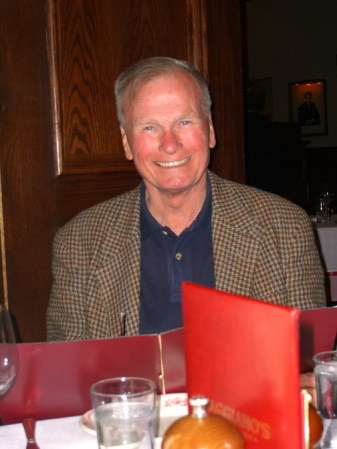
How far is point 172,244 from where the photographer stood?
71.2 inches

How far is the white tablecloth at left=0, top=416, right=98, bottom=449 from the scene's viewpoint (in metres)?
1.05

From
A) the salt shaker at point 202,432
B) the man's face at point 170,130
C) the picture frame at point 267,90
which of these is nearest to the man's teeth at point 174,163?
the man's face at point 170,130

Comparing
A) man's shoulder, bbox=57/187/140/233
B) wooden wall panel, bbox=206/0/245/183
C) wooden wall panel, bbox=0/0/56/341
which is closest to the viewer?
man's shoulder, bbox=57/187/140/233

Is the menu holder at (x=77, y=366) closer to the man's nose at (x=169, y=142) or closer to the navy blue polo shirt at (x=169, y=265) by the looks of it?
the navy blue polo shirt at (x=169, y=265)

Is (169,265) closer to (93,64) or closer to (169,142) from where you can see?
(169,142)

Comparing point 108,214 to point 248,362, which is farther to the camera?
point 108,214

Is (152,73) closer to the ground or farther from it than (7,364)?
farther from it

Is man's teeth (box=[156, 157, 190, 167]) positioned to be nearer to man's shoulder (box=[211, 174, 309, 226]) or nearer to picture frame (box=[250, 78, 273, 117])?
man's shoulder (box=[211, 174, 309, 226])

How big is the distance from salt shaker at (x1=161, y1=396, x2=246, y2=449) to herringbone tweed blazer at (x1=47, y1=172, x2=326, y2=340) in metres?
0.98

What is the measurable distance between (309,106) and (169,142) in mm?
8211

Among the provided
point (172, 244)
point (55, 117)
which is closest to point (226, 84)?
point (55, 117)

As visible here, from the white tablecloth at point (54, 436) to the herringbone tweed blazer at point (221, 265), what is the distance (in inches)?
24.6

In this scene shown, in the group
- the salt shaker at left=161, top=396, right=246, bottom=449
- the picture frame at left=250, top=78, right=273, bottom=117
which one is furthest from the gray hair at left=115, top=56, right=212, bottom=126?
the picture frame at left=250, top=78, right=273, bottom=117

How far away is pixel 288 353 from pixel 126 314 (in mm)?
1037
